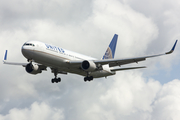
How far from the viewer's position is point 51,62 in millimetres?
40906

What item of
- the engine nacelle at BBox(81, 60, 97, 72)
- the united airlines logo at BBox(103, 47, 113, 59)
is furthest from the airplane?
the united airlines logo at BBox(103, 47, 113, 59)

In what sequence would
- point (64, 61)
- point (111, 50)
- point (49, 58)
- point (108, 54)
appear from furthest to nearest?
point (111, 50)
point (108, 54)
point (64, 61)
point (49, 58)

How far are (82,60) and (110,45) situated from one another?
16.4 m

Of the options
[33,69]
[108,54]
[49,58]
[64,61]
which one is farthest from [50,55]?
[108,54]

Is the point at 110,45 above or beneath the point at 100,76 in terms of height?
above

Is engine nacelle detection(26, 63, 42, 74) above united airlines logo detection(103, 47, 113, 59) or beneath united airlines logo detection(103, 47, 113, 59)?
beneath

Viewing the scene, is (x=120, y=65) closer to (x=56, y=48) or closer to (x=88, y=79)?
(x=88, y=79)

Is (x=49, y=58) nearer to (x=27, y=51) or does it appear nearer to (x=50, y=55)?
(x=50, y=55)

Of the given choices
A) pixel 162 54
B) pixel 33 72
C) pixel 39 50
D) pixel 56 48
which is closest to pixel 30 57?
pixel 39 50

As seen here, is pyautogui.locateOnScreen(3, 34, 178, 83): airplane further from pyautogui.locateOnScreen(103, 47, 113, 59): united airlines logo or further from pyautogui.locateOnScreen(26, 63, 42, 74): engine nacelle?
pyautogui.locateOnScreen(103, 47, 113, 59): united airlines logo

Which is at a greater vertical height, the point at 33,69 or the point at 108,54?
the point at 108,54

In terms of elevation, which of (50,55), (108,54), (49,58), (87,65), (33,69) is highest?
(108,54)

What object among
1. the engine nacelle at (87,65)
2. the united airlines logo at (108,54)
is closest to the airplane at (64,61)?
the engine nacelle at (87,65)

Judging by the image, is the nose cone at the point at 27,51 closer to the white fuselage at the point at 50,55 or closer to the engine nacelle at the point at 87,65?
the white fuselage at the point at 50,55
